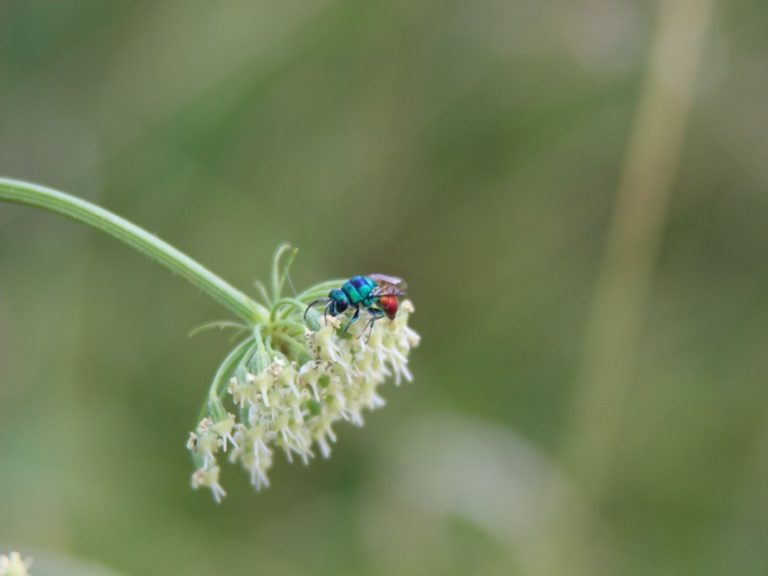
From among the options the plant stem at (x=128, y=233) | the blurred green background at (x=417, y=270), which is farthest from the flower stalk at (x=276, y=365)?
the blurred green background at (x=417, y=270)

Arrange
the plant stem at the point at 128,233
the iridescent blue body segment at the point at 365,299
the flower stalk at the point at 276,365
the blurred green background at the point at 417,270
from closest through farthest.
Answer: the plant stem at the point at 128,233, the flower stalk at the point at 276,365, the iridescent blue body segment at the point at 365,299, the blurred green background at the point at 417,270

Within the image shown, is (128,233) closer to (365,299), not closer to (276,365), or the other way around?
(276,365)

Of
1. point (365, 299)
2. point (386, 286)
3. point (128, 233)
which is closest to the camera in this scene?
point (128, 233)

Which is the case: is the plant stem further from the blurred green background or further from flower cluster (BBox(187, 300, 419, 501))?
the blurred green background

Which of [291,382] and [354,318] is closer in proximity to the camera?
[291,382]

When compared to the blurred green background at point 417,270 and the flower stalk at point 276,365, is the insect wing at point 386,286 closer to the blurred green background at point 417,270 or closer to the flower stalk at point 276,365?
the flower stalk at point 276,365

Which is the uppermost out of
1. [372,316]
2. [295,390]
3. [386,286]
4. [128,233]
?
[386,286]

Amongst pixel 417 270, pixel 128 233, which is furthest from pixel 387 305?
pixel 417 270
